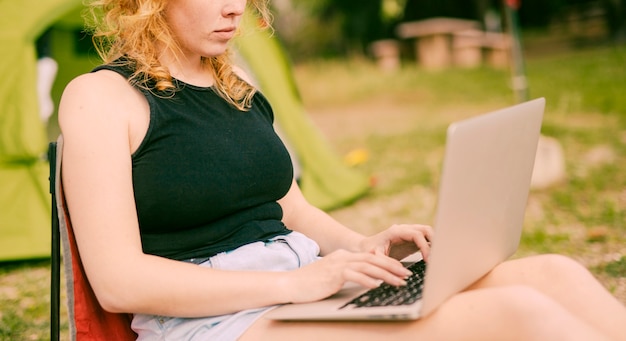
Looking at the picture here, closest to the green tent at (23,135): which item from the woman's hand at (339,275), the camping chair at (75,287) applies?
the camping chair at (75,287)

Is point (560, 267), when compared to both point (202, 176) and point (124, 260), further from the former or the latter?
point (124, 260)

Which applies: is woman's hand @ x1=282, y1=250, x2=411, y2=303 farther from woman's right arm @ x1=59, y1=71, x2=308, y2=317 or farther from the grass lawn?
the grass lawn

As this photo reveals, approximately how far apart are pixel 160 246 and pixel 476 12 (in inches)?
481

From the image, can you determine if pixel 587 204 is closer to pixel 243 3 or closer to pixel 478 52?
pixel 243 3

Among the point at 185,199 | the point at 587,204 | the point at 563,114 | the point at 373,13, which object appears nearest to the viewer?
the point at 185,199

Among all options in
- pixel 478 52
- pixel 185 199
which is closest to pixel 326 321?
pixel 185 199

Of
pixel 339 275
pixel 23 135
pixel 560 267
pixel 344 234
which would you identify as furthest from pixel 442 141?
pixel 339 275

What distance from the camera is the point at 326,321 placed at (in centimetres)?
121

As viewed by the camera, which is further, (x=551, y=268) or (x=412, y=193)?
(x=412, y=193)

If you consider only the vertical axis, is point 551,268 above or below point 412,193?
above

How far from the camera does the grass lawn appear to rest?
3.20 m

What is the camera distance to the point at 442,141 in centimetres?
588

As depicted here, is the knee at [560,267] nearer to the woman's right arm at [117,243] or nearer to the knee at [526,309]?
the knee at [526,309]

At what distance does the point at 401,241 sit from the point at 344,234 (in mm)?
148
